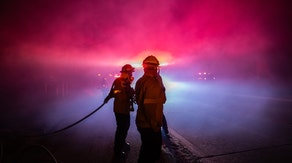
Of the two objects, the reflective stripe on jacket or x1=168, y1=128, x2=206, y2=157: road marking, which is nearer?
the reflective stripe on jacket

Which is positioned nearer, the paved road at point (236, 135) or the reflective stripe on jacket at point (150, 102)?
Answer: the reflective stripe on jacket at point (150, 102)

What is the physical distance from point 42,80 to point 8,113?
6.30m

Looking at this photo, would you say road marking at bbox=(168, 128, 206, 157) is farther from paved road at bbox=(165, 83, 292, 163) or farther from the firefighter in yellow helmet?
the firefighter in yellow helmet

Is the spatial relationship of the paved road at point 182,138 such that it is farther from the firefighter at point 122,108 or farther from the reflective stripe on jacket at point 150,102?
the reflective stripe on jacket at point 150,102

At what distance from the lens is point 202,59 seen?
34.6 m

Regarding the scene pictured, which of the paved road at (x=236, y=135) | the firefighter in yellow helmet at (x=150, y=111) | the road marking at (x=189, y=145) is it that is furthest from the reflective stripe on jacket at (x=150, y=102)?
the road marking at (x=189, y=145)

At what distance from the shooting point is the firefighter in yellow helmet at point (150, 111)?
3.62 m

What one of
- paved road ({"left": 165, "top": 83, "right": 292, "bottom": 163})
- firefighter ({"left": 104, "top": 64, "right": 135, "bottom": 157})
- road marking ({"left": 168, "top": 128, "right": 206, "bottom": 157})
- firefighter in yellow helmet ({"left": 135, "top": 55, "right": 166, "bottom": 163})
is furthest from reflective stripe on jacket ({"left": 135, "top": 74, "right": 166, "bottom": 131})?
road marking ({"left": 168, "top": 128, "right": 206, "bottom": 157})

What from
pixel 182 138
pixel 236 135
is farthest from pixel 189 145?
pixel 236 135

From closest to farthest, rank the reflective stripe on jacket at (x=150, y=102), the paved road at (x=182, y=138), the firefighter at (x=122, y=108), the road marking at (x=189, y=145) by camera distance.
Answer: the reflective stripe on jacket at (x=150, y=102), the paved road at (x=182, y=138), the firefighter at (x=122, y=108), the road marking at (x=189, y=145)

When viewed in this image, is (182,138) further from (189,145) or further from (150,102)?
(150,102)

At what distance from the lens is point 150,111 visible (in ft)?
11.9

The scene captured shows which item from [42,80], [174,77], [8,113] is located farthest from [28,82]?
[174,77]

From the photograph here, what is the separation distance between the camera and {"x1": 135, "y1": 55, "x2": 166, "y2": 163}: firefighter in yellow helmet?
3.62 m
